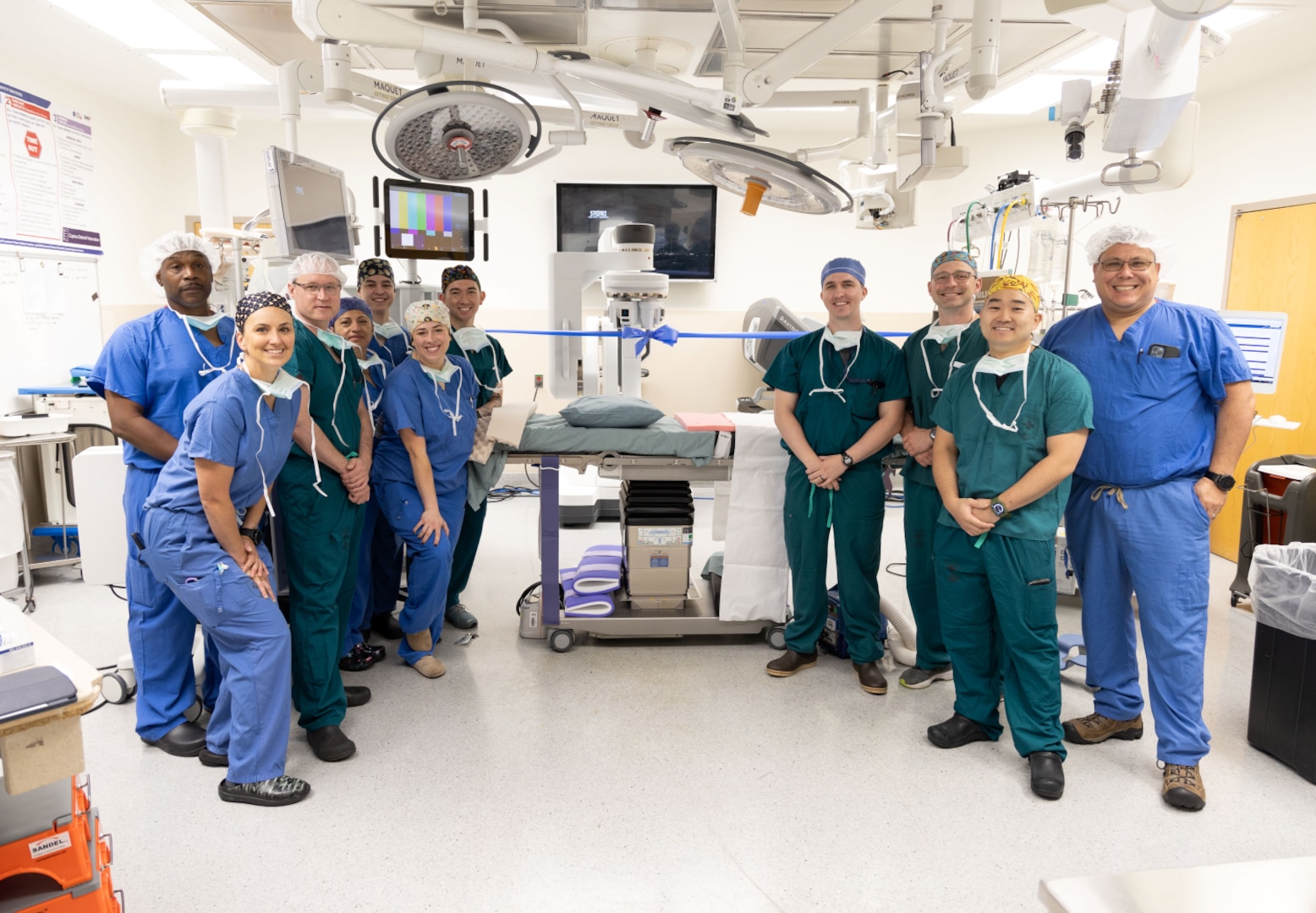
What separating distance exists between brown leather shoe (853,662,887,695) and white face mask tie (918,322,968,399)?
3.27 ft

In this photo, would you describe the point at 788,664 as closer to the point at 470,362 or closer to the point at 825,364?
the point at 825,364

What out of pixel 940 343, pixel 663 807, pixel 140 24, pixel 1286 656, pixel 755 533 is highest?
pixel 140 24

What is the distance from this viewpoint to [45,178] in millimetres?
4562

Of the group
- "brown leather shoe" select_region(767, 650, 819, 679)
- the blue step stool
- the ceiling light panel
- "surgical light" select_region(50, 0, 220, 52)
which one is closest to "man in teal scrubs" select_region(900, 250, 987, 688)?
"brown leather shoe" select_region(767, 650, 819, 679)

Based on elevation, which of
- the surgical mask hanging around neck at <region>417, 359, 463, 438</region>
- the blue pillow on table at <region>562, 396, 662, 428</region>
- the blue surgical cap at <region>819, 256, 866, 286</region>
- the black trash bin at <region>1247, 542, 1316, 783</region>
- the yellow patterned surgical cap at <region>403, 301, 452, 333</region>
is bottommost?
the black trash bin at <region>1247, 542, 1316, 783</region>

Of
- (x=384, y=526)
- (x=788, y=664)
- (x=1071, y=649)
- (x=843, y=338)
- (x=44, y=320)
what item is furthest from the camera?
(x=44, y=320)

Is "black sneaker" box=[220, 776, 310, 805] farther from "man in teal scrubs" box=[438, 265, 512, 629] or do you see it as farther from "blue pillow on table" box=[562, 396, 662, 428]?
"blue pillow on table" box=[562, 396, 662, 428]

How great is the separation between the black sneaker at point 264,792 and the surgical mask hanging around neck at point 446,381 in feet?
3.97

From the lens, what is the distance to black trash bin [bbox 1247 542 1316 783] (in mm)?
2359

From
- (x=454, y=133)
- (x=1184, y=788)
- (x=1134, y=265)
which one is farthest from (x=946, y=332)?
(x=454, y=133)

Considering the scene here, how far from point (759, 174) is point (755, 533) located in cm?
146

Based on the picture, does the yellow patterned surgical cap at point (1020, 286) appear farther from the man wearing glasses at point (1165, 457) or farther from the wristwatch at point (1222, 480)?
the wristwatch at point (1222, 480)

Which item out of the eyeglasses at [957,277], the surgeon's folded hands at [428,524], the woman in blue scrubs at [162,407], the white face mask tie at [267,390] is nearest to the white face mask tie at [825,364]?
the eyeglasses at [957,277]

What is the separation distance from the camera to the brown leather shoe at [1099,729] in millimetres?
2566
